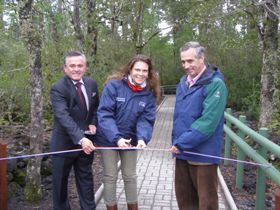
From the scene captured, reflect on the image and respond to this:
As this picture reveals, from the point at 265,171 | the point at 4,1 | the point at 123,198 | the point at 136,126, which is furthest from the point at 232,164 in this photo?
the point at 4,1

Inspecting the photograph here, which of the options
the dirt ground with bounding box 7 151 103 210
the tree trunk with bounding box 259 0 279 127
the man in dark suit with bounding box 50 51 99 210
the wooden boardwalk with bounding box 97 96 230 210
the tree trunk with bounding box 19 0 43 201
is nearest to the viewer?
the man in dark suit with bounding box 50 51 99 210

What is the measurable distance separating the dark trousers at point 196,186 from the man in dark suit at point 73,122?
88 centimetres

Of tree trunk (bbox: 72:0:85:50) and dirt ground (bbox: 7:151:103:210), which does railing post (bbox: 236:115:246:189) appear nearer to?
dirt ground (bbox: 7:151:103:210)

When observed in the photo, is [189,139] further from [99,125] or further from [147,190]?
[147,190]

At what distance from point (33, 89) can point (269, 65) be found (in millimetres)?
6600

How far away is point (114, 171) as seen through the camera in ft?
13.9

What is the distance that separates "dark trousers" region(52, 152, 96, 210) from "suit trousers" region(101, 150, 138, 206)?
0.88 feet

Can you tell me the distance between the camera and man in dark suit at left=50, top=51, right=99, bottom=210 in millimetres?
4109

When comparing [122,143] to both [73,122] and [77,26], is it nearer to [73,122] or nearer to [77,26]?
[73,122]

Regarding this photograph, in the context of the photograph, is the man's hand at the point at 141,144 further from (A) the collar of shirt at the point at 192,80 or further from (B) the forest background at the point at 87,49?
(B) the forest background at the point at 87,49

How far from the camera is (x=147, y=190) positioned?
6152 mm

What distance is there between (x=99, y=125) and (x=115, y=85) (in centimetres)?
41

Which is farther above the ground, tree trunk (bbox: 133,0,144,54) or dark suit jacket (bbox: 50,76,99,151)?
tree trunk (bbox: 133,0,144,54)

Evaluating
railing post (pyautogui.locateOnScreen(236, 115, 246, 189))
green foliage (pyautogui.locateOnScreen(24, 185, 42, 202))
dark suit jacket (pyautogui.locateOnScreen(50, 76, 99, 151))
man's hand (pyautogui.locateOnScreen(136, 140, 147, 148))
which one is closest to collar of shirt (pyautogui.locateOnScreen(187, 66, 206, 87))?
man's hand (pyautogui.locateOnScreen(136, 140, 147, 148))
